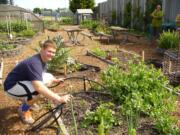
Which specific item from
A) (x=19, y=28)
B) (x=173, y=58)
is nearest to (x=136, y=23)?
(x=19, y=28)

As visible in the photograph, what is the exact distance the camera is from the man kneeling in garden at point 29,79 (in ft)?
12.7

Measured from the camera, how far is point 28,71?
394 cm

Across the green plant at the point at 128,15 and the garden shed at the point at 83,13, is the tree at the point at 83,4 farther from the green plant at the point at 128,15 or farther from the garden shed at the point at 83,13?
the green plant at the point at 128,15

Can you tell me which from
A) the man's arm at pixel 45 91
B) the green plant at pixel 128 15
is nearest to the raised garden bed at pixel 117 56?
the man's arm at pixel 45 91

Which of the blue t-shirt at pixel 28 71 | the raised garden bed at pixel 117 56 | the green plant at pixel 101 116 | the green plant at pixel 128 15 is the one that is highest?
the green plant at pixel 128 15

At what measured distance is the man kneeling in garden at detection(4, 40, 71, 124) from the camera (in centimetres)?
388

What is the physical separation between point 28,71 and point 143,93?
1654mm

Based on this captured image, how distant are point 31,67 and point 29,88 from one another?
1.10ft

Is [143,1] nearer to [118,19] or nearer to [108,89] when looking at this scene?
[118,19]

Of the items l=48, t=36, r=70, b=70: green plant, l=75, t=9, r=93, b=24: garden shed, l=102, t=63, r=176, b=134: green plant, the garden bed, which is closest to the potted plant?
l=48, t=36, r=70, b=70: green plant

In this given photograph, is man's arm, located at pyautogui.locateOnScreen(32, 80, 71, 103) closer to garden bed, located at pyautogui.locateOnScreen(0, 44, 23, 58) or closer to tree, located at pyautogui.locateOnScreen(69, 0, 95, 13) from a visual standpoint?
garden bed, located at pyautogui.locateOnScreen(0, 44, 23, 58)

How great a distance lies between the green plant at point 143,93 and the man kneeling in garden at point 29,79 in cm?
105

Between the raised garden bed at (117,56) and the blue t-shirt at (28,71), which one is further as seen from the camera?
the raised garden bed at (117,56)

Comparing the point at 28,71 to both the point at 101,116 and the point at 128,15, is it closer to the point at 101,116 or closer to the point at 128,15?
the point at 101,116
